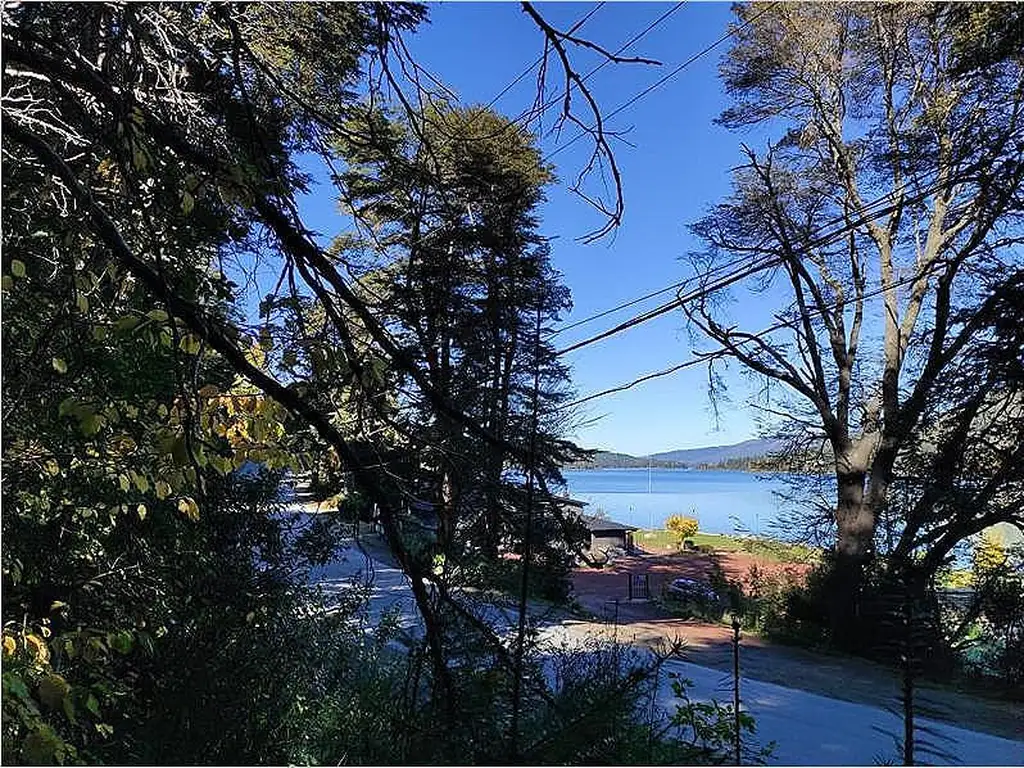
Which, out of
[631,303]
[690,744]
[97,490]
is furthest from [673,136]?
[97,490]

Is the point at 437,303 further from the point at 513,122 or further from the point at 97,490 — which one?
the point at 97,490

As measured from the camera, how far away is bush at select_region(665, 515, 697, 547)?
2501 millimetres

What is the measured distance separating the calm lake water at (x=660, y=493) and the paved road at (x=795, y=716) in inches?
10.4

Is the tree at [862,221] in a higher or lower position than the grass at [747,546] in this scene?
higher

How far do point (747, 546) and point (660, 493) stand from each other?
2.63 m

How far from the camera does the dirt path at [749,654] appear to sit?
1116mm

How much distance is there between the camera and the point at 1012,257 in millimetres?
1835

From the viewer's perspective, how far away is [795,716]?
1.94 m

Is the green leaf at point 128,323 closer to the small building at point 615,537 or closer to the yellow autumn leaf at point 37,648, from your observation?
the yellow autumn leaf at point 37,648

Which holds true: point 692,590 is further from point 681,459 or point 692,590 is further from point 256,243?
point 256,243

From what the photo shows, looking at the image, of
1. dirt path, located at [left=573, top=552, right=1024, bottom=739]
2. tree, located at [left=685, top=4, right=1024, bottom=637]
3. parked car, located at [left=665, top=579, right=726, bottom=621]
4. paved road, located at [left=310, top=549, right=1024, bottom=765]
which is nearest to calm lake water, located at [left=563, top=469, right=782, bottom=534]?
dirt path, located at [left=573, top=552, right=1024, bottom=739]

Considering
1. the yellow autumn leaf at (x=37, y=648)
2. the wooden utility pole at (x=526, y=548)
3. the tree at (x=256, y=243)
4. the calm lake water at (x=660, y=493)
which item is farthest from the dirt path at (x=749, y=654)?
the yellow autumn leaf at (x=37, y=648)

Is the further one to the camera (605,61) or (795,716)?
(795,716)

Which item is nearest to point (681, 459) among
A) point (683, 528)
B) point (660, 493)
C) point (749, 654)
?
point (660, 493)
